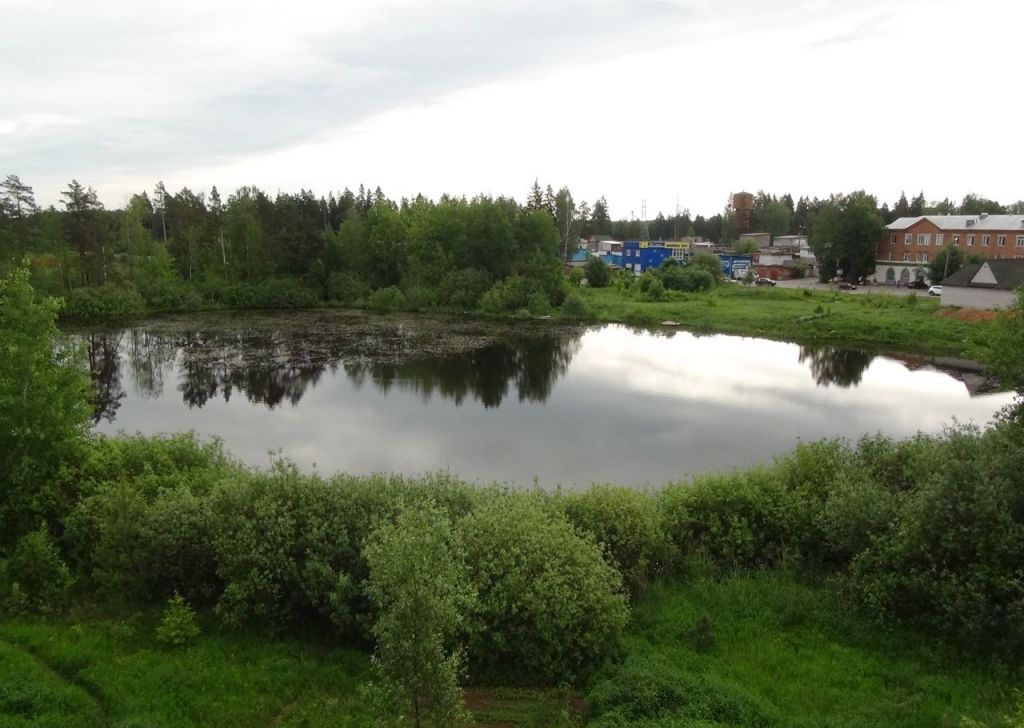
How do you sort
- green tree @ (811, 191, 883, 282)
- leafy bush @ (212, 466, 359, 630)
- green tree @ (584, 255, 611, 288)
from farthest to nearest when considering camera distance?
green tree @ (584, 255, 611, 288), green tree @ (811, 191, 883, 282), leafy bush @ (212, 466, 359, 630)

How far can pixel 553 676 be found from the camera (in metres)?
10.8

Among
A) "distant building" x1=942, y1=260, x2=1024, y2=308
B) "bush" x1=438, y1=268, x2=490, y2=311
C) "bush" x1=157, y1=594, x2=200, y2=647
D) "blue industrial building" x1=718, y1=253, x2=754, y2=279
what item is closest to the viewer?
"bush" x1=157, y1=594, x2=200, y2=647

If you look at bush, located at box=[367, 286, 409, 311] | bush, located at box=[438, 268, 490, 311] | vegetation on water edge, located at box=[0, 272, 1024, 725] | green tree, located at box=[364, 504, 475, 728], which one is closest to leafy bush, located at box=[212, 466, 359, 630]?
vegetation on water edge, located at box=[0, 272, 1024, 725]

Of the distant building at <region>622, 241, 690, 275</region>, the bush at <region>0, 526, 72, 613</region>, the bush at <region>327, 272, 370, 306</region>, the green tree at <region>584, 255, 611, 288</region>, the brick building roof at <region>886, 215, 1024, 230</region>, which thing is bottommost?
the bush at <region>0, 526, 72, 613</region>

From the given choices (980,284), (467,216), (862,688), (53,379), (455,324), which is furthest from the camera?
(467,216)

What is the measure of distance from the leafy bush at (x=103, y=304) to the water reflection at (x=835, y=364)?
176 ft

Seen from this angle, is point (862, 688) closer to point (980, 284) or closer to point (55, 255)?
point (980, 284)

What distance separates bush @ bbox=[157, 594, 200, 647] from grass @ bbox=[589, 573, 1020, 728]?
679cm

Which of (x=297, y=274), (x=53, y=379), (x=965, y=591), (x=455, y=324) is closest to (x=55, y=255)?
(x=297, y=274)

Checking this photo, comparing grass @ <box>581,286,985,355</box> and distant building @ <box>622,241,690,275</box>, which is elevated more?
distant building @ <box>622,241,690,275</box>

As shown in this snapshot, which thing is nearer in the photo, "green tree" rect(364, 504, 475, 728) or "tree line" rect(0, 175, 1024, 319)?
"green tree" rect(364, 504, 475, 728)

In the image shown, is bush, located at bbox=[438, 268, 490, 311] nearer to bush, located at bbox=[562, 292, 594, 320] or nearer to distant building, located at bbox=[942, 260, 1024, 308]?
bush, located at bbox=[562, 292, 594, 320]

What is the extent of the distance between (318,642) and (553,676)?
416cm

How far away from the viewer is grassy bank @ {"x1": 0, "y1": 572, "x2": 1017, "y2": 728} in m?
9.59
